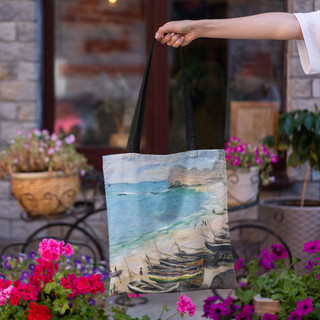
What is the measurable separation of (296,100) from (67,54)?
2303mm

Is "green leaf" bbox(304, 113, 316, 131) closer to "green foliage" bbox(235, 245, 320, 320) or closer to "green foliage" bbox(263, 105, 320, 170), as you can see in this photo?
"green foliage" bbox(263, 105, 320, 170)

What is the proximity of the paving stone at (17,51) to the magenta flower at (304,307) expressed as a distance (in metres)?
3.14

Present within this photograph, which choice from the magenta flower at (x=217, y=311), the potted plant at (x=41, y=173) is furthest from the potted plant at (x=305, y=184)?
the potted plant at (x=41, y=173)

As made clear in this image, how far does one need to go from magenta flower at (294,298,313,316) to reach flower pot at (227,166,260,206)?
4.01ft

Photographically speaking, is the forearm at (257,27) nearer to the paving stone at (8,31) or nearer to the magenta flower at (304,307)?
the magenta flower at (304,307)

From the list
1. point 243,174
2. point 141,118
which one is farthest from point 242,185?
point 141,118

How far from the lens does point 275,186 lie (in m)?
3.68

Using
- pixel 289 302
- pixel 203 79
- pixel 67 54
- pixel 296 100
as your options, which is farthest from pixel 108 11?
pixel 289 302

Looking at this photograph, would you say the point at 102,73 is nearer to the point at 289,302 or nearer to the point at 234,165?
the point at 234,165

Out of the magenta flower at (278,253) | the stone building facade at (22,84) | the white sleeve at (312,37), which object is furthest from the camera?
the stone building facade at (22,84)

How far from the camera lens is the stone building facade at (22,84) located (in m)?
3.61

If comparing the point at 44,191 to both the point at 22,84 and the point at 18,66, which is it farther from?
the point at 18,66

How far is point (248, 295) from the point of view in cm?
181

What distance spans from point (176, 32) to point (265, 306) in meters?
1.34
